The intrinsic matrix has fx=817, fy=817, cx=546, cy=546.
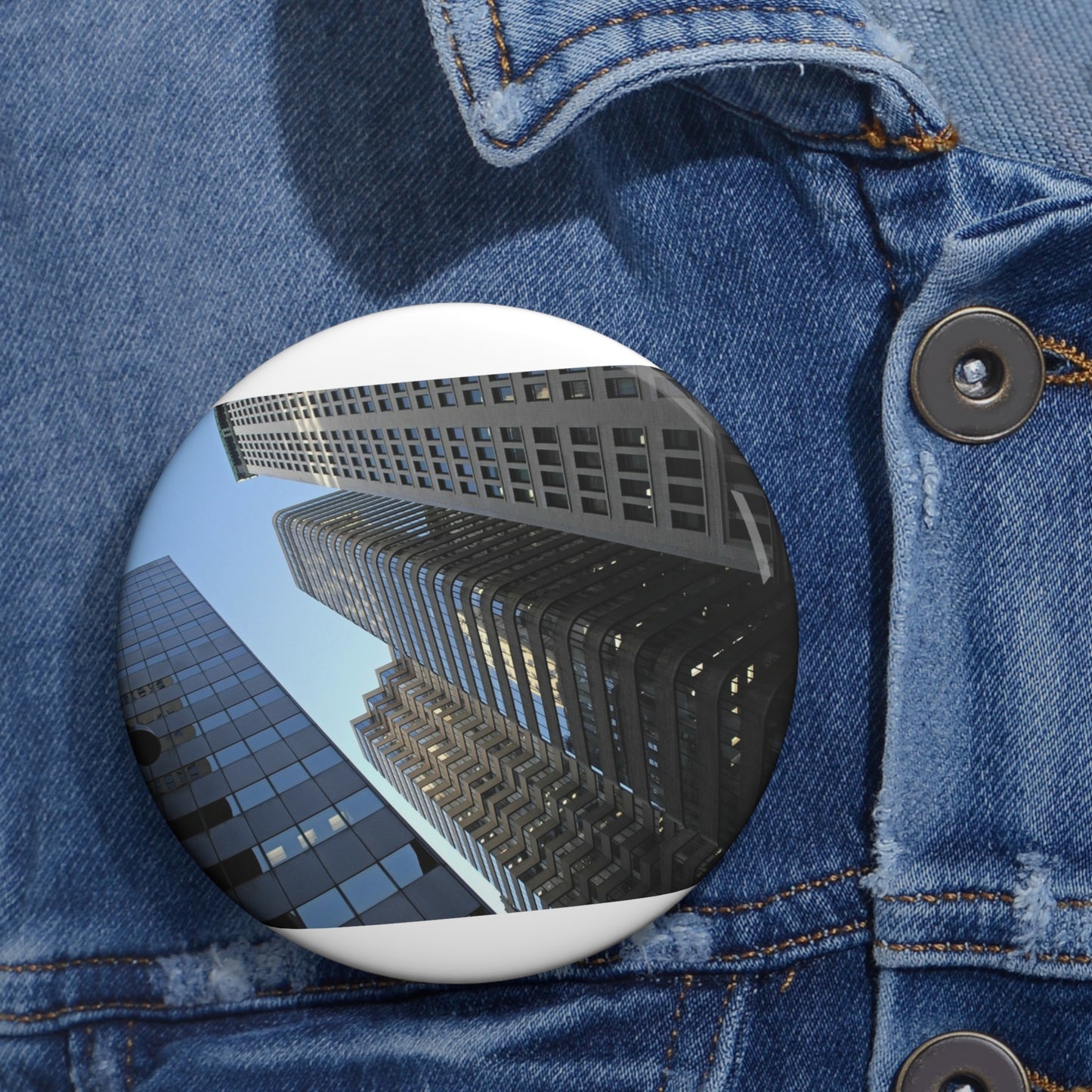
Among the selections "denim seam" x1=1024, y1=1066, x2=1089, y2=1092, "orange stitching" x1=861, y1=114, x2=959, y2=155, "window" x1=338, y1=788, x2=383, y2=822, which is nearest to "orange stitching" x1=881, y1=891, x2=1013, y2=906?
"denim seam" x1=1024, y1=1066, x2=1089, y2=1092

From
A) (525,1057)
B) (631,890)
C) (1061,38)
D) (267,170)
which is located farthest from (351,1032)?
(1061,38)

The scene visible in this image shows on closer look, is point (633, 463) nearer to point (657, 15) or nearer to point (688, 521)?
point (688, 521)

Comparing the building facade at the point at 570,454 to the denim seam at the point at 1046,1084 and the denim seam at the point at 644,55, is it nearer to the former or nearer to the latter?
the denim seam at the point at 644,55

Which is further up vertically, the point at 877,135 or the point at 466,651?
the point at 877,135

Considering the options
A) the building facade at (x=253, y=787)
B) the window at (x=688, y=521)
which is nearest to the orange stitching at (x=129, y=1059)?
the building facade at (x=253, y=787)

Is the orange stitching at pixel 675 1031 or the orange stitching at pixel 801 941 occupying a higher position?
the orange stitching at pixel 801 941

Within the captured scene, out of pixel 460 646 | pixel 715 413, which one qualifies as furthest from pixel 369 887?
pixel 715 413
